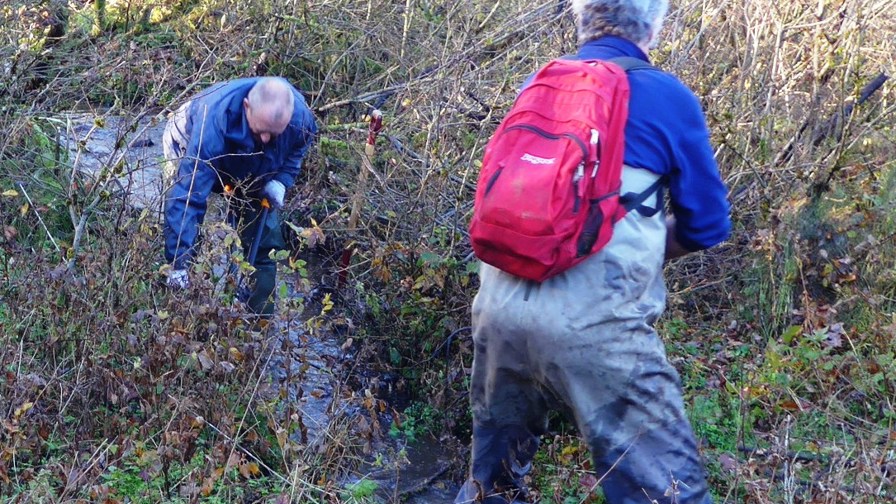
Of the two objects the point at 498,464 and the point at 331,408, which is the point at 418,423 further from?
the point at 498,464

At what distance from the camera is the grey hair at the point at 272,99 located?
15.8 ft

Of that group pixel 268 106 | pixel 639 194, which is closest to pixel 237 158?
pixel 268 106

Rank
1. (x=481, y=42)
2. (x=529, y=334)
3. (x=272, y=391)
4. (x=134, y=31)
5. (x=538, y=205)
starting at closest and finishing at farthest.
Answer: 1. (x=538, y=205)
2. (x=529, y=334)
3. (x=272, y=391)
4. (x=481, y=42)
5. (x=134, y=31)

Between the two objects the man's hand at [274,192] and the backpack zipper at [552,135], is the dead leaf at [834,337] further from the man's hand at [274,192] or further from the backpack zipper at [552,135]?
the man's hand at [274,192]

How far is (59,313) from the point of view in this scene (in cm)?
417

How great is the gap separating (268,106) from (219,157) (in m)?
0.38

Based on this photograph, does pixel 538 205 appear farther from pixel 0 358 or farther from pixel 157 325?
pixel 0 358

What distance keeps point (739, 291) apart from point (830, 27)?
68.7 inches

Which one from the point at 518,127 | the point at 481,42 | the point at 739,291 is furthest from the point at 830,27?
the point at 518,127

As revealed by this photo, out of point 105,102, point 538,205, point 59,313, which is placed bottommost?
point 105,102

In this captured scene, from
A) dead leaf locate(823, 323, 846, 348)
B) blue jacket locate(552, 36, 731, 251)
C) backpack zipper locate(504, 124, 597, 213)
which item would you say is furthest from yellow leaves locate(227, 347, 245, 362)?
dead leaf locate(823, 323, 846, 348)

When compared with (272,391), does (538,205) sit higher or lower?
higher

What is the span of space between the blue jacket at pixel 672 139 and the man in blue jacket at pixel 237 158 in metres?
2.11

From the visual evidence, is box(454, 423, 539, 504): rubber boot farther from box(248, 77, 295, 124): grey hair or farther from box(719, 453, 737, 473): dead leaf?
Result: box(248, 77, 295, 124): grey hair
